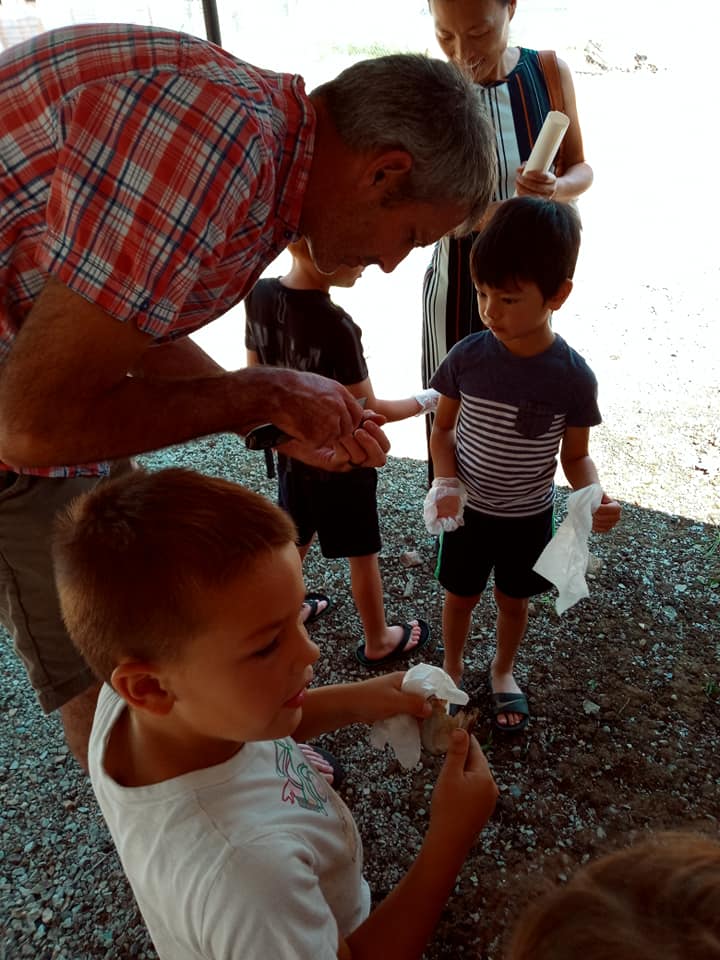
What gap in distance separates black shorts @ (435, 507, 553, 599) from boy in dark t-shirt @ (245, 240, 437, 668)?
0.36 m

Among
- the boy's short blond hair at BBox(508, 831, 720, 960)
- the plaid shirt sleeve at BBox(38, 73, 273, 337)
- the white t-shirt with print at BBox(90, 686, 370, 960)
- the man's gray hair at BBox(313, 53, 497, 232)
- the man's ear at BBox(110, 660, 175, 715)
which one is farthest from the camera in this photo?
the man's gray hair at BBox(313, 53, 497, 232)

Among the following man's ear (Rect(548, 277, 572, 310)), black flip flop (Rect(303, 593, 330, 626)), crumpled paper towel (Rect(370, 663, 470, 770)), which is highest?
man's ear (Rect(548, 277, 572, 310))

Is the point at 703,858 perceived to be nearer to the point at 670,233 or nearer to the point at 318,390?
the point at 318,390

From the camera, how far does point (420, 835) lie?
7.02 feet

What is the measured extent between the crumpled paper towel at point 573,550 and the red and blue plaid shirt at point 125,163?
1302 millimetres

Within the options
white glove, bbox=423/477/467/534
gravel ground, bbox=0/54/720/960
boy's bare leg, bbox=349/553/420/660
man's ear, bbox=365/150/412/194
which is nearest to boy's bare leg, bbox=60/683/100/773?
gravel ground, bbox=0/54/720/960

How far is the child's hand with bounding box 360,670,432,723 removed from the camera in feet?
4.58

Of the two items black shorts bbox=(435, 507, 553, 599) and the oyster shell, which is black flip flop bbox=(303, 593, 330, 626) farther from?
the oyster shell

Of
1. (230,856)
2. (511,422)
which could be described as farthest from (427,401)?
(230,856)

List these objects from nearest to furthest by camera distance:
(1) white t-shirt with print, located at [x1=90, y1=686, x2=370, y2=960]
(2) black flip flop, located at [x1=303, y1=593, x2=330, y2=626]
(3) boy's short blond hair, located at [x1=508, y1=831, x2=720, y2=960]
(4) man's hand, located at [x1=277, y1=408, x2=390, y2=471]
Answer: (3) boy's short blond hair, located at [x1=508, y1=831, x2=720, y2=960], (1) white t-shirt with print, located at [x1=90, y1=686, x2=370, y2=960], (4) man's hand, located at [x1=277, y1=408, x2=390, y2=471], (2) black flip flop, located at [x1=303, y1=593, x2=330, y2=626]

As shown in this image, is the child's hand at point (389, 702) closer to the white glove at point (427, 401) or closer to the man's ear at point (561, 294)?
the man's ear at point (561, 294)

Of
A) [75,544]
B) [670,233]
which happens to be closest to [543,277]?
[75,544]

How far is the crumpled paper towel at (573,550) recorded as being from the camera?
2027mm

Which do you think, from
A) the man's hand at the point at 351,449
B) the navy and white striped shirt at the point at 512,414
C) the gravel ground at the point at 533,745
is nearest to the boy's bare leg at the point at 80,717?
the gravel ground at the point at 533,745
